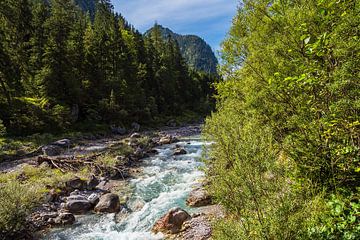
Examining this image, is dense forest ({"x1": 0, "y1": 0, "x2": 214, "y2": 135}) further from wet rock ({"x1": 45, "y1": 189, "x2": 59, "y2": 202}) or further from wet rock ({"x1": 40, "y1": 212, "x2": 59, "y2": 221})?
wet rock ({"x1": 40, "y1": 212, "x2": 59, "y2": 221})

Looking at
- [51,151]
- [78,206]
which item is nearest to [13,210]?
[78,206]

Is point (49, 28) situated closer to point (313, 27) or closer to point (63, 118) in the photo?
point (63, 118)

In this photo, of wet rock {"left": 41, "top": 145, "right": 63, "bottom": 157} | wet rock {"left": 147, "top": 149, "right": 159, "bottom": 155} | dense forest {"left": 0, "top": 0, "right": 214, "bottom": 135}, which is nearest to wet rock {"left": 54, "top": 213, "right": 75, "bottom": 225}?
wet rock {"left": 41, "top": 145, "right": 63, "bottom": 157}

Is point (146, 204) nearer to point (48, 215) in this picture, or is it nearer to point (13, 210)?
point (48, 215)

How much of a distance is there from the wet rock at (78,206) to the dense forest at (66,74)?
16.9m

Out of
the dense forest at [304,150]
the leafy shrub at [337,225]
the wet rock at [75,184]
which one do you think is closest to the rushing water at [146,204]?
the wet rock at [75,184]

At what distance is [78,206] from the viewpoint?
12.5 metres

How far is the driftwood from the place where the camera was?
18344 mm

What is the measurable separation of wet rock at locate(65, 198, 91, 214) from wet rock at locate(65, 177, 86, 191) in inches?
90.0

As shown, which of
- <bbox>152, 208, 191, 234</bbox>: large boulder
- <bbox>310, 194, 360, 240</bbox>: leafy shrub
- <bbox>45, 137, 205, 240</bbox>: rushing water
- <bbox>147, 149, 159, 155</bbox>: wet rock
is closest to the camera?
<bbox>310, 194, 360, 240</bbox>: leafy shrub

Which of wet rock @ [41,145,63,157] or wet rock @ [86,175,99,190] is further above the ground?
wet rock @ [41,145,63,157]

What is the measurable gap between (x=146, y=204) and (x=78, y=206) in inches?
131

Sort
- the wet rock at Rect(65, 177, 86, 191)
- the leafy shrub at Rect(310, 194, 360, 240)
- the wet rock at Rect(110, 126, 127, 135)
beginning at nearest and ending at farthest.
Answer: the leafy shrub at Rect(310, 194, 360, 240), the wet rock at Rect(65, 177, 86, 191), the wet rock at Rect(110, 126, 127, 135)

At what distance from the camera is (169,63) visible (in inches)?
2594
